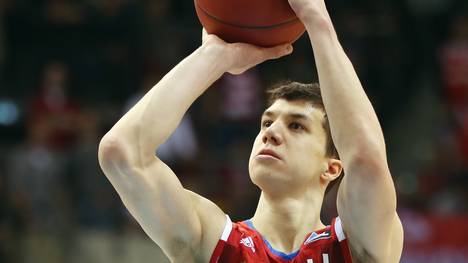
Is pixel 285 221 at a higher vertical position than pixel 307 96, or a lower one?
Result: lower

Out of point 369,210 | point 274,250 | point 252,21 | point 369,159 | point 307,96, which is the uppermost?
point 252,21

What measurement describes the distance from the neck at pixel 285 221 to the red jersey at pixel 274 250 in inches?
2.7

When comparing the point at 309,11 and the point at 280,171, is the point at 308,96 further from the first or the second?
the point at 309,11

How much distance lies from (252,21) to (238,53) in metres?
0.16

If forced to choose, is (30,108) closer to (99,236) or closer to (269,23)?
(99,236)

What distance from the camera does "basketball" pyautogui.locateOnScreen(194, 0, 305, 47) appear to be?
413cm

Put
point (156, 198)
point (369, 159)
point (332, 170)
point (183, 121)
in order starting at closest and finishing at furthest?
point (369, 159) → point (156, 198) → point (332, 170) → point (183, 121)

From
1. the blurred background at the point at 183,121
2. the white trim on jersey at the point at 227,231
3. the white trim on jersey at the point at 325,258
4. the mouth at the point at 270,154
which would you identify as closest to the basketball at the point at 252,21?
the mouth at the point at 270,154

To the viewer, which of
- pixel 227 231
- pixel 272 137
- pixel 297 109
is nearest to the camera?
pixel 227 231

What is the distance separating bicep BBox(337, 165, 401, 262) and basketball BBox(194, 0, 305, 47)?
0.75 meters

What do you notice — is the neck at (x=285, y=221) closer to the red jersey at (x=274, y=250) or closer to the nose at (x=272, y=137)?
the red jersey at (x=274, y=250)

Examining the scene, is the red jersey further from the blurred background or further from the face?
the blurred background

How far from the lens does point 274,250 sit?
4.33 meters

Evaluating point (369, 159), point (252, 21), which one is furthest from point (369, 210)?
point (252, 21)
